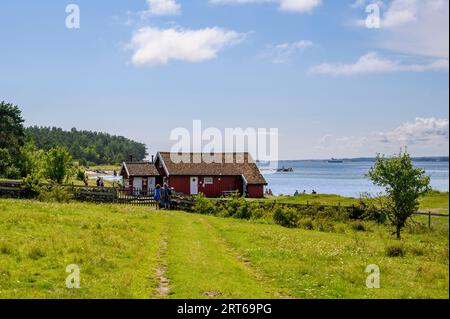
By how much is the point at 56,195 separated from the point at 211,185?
30.3 meters

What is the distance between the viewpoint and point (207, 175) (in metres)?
65.4

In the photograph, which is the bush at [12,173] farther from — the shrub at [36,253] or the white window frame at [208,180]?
the shrub at [36,253]

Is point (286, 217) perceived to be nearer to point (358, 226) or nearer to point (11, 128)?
point (358, 226)

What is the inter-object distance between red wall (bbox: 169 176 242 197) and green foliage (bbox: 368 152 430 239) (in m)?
38.8

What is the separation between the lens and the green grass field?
1298 centimetres

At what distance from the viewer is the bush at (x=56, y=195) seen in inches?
1481

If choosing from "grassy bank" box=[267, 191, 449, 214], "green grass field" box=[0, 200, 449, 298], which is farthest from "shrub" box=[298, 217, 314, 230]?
"grassy bank" box=[267, 191, 449, 214]

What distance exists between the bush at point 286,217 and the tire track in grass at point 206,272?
12.3 m

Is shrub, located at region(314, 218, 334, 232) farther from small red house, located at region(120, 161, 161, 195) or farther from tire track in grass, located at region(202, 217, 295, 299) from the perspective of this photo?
small red house, located at region(120, 161, 161, 195)

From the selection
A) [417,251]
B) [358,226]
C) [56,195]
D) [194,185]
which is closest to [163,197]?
[56,195]

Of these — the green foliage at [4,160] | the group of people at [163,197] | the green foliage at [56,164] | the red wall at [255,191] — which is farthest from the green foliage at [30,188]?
the red wall at [255,191]
